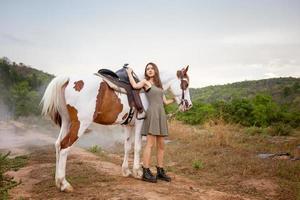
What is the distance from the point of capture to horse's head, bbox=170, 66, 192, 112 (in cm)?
665

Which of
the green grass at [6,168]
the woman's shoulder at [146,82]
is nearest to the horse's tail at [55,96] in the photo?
the green grass at [6,168]

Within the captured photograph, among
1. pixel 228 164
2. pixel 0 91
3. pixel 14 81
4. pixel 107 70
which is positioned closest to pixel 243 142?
pixel 228 164

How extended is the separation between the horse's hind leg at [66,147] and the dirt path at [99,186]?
0.16 meters

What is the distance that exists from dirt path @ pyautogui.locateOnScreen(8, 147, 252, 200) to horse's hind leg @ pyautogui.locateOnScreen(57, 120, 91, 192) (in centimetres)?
16

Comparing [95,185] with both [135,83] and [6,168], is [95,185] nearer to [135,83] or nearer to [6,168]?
[6,168]

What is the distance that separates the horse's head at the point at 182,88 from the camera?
21.8 ft

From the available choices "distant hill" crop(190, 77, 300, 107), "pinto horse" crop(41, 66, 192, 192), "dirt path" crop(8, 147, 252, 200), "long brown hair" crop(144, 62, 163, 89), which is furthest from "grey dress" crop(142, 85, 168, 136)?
"distant hill" crop(190, 77, 300, 107)

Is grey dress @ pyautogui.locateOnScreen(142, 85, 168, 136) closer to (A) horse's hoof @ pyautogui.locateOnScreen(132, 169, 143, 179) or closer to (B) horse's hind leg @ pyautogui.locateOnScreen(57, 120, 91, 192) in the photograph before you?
(A) horse's hoof @ pyautogui.locateOnScreen(132, 169, 143, 179)

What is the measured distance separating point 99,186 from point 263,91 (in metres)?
40.4

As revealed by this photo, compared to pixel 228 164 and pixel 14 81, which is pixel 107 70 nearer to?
pixel 228 164

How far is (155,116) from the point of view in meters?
6.23

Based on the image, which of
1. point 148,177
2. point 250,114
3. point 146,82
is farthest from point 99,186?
point 250,114

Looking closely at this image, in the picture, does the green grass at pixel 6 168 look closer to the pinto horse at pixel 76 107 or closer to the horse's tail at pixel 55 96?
the pinto horse at pixel 76 107

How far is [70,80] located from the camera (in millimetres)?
5645
